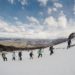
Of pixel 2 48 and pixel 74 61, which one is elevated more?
pixel 74 61

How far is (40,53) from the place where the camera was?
1270 inches

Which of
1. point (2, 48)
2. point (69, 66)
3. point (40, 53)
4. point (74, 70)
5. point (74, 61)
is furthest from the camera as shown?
point (2, 48)

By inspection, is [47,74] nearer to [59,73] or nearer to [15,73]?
[59,73]

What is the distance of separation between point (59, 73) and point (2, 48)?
47905 mm

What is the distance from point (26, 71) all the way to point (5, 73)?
216 cm

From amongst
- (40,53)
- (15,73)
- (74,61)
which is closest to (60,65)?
(74,61)

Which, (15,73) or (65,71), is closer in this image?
(65,71)

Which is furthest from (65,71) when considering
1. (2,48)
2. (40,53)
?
(2,48)

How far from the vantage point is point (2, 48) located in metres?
66.4

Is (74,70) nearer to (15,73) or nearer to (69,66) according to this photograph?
(69,66)

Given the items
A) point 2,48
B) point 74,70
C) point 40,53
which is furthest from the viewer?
point 2,48

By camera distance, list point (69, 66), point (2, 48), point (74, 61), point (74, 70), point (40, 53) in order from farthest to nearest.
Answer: point (2, 48)
point (40, 53)
point (74, 61)
point (69, 66)
point (74, 70)

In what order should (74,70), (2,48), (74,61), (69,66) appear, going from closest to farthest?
1. (74,70)
2. (69,66)
3. (74,61)
4. (2,48)

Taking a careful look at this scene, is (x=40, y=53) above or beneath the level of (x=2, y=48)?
above
